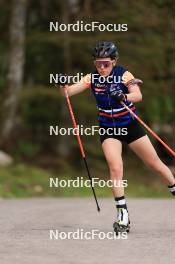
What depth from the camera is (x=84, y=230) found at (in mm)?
9430

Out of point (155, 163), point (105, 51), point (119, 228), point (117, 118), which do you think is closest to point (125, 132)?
point (117, 118)

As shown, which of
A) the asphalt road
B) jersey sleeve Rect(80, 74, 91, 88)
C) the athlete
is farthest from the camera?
jersey sleeve Rect(80, 74, 91, 88)

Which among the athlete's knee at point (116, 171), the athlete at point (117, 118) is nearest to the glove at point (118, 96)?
the athlete at point (117, 118)

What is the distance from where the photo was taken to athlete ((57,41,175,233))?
9172mm

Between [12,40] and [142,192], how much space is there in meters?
5.73

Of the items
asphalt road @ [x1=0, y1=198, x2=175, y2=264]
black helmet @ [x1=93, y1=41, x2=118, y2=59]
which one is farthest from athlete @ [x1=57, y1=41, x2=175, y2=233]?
asphalt road @ [x1=0, y1=198, x2=175, y2=264]

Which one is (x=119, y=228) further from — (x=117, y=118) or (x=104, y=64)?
(x=104, y=64)

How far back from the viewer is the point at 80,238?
8.62 m

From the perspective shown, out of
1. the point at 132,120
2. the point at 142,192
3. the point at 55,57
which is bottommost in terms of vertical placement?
the point at 142,192

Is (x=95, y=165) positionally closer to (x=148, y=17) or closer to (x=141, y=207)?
(x=148, y=17)

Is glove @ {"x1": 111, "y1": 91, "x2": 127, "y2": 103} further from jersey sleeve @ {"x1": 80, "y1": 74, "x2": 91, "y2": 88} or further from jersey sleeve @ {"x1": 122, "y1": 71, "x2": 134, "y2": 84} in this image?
jersey sleeve @ {"x1": 80, "y1": 74, "x2": 91, "y2": 88}

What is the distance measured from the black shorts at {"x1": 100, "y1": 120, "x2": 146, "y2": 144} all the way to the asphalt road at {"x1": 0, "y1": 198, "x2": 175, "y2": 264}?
1.07 meters

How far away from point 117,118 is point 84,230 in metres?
1.34

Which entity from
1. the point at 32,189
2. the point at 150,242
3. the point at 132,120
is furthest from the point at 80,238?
the point at 32,189
